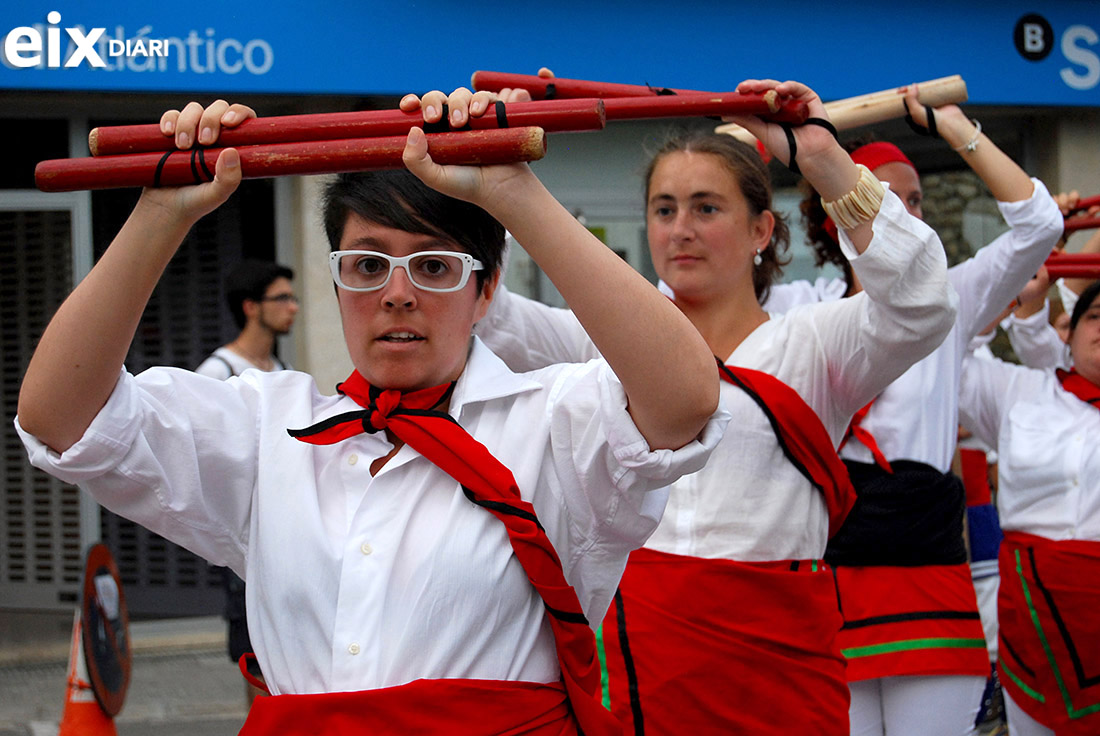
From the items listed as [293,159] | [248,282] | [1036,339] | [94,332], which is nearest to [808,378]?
[293,159]

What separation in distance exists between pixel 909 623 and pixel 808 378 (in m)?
1.00

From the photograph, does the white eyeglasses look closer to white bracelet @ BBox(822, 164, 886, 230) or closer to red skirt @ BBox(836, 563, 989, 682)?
white bracelet @ BBox(822, 164, 886, 230)

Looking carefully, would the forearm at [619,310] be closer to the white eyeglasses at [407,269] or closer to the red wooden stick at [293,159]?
the red wooden stick at [293,159]

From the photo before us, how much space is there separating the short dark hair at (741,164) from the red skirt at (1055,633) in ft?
5.38

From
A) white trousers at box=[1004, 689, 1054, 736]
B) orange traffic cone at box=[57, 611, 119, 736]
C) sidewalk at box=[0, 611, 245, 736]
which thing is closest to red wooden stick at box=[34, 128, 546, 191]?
orange traffic cone at box=[57, 611, 119, 736]

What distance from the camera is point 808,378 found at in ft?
9.68

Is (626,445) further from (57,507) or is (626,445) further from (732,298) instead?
(57,507)

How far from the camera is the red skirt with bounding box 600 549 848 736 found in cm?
279

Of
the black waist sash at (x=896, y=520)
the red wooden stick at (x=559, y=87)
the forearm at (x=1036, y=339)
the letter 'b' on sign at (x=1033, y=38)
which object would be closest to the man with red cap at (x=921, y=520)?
the black waist sash at (x=896, y=520)

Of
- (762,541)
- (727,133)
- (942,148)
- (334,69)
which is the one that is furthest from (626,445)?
(942,148)

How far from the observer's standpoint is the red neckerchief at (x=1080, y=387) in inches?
175

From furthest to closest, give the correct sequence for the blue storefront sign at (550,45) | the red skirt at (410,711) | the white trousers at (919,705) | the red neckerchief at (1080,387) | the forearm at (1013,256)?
the blue storefront sign at (550,45), the red neckerchief at (1080,387), the white trousers at (919,705), the forearm at (1013,256), the red skirt at (410,711)

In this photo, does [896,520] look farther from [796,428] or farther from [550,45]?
[550,45]

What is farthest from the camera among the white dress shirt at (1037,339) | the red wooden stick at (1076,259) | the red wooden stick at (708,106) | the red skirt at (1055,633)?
the white dress shirt at (1037,339)
